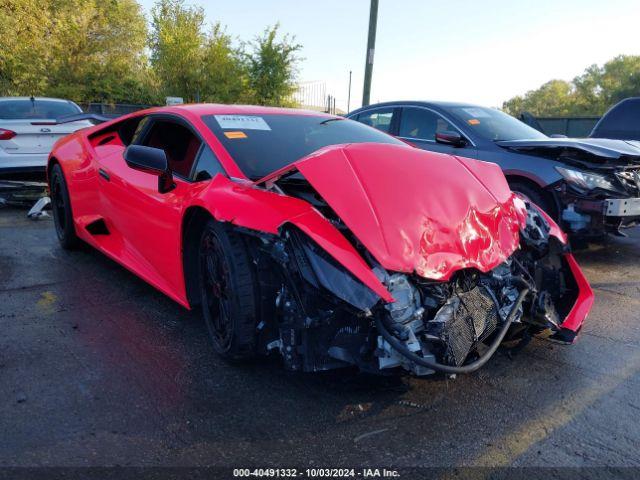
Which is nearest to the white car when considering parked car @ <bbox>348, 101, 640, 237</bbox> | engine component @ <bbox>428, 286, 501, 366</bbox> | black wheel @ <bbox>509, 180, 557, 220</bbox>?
parked car @ <bbox>348, 101, 640, 237</bbox>

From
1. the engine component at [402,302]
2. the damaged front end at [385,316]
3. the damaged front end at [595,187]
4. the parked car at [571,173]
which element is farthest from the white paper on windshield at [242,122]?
the damaged front end at [595,187]

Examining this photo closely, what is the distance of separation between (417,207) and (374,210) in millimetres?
216

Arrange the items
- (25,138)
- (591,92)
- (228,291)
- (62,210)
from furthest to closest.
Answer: (591,92)
(25,138)
(62,210)
(228,291)

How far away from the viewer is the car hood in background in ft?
16.2

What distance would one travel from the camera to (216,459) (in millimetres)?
2061

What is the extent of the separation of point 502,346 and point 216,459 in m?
1.68

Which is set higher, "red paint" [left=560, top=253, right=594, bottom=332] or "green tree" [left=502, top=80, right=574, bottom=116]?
"red paint" [left=560, top=253, right=594, bottom=332]

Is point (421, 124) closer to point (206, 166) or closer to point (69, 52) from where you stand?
point (206, 166)

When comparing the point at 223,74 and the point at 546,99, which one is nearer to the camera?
the point at 223,74

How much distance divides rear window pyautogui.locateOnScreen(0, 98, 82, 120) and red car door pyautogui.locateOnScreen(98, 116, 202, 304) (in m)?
4.51

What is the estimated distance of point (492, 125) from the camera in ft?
19.9

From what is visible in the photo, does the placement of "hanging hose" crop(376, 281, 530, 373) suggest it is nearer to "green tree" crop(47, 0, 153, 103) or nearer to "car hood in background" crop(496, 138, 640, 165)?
"car hood in background" crop(496, 138, 640, 165)

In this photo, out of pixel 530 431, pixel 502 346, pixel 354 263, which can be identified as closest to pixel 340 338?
pixel 354 263

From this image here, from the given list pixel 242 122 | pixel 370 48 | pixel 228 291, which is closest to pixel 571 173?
pixel 242 122
